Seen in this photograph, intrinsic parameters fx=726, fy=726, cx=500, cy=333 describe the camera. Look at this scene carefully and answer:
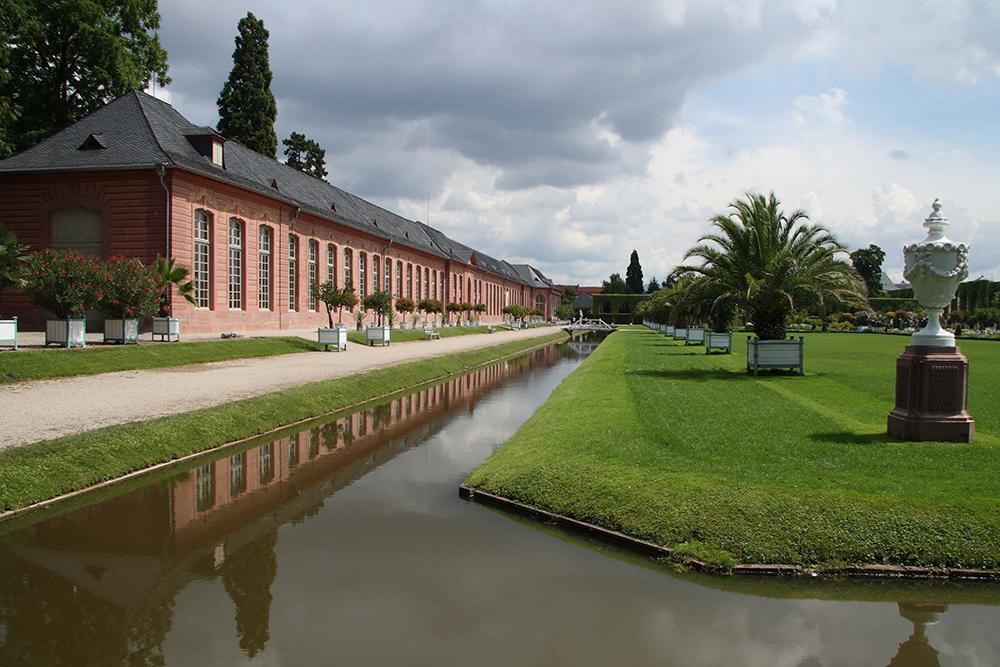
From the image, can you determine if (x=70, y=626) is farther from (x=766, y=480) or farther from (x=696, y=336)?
(x=696, y=336)

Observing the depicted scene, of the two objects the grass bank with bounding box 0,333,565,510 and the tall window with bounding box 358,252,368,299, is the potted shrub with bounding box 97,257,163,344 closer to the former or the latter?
the grass bank with bounding box 0,333,565,510

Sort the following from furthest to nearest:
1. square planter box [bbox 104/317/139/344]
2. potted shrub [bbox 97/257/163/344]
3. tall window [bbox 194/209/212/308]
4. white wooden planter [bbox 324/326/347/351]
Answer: white wooden planter [bbox 324/326/347/351]
tall window [bbox 194/209/212/308]
square planter box [bbox 104/317/139/344]
potted shrub [bbox 97/257/163/344]

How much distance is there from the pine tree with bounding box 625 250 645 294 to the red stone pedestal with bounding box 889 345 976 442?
11717 centimetres

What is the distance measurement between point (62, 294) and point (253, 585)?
1672cm

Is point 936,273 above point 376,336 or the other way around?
above

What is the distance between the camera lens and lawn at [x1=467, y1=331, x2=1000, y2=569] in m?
5.94

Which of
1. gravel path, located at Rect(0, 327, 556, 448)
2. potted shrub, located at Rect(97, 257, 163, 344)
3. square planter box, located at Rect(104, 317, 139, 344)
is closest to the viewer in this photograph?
gravel path, located at Rect(0, 327, 556, 448)

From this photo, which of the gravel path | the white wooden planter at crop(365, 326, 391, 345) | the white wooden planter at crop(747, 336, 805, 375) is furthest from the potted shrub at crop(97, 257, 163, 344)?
the white wooden planter at crop(747, 336, 805, 375)

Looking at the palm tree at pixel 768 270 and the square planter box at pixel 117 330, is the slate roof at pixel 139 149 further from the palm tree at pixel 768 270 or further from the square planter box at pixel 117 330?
the palm tree at pixel 768 270

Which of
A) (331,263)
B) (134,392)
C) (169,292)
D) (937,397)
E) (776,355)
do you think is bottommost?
(134,392)

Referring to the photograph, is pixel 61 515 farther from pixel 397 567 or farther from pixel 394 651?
pixel 394 651

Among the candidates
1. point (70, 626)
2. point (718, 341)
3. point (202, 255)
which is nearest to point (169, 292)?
point (202, 255)

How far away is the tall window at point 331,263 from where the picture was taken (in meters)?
42.1

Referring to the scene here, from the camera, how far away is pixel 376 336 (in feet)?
113
